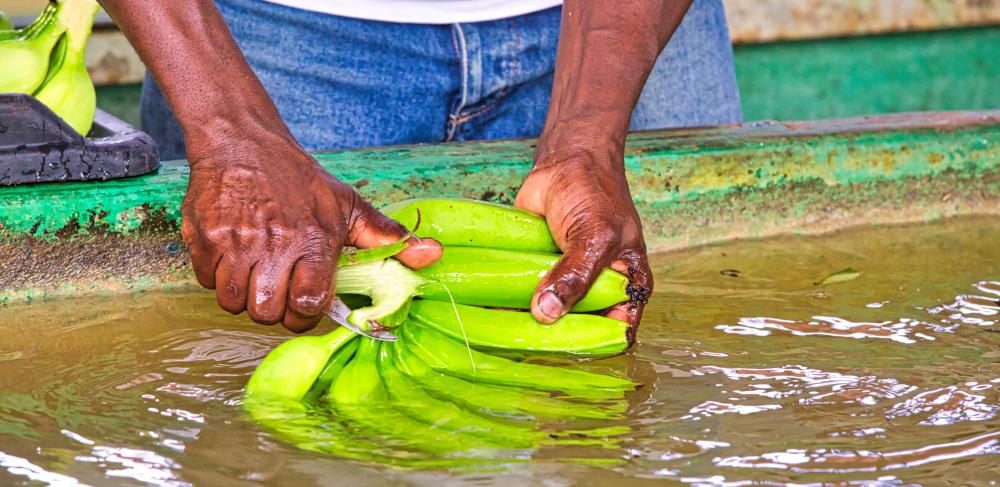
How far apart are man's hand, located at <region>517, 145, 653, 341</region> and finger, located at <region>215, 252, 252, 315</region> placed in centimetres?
43

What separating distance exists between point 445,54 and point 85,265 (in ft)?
3.11

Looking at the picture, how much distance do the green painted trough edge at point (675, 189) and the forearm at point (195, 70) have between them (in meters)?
0.33

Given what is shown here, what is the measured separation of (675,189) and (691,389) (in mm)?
822

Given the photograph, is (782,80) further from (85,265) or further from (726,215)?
(85,265)

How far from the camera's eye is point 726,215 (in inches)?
A: 95.0

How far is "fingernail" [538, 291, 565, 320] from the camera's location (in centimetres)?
166

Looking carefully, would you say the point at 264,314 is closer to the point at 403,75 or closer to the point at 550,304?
the point at 550,304

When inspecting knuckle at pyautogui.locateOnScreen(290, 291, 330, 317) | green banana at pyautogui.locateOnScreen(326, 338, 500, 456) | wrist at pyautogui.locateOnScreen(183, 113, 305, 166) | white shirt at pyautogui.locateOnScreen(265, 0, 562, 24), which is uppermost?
white shirt at pyautogui.locateOnScreen(265, 0, 562, 24)

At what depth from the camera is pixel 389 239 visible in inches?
63.2

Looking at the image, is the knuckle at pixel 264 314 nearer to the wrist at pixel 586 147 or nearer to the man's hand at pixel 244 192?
the man's hand at pixel 244 192

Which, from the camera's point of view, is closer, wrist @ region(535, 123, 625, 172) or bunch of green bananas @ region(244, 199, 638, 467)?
bunch of green bananas @ region(244, 199, 638, 467)

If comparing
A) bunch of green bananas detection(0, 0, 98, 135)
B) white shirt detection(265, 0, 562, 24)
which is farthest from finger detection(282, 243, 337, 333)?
white shirt detection(265, 0, 562, 24)

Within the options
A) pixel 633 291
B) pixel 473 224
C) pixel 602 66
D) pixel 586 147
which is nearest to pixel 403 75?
pixel 602 66

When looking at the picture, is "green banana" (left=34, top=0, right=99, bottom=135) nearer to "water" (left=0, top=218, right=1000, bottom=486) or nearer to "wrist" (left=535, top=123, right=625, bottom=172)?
"water" (left=0, top=218, right=1000, bottom=486)
